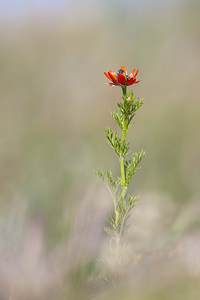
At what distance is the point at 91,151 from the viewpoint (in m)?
2.35

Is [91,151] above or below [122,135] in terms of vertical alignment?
above

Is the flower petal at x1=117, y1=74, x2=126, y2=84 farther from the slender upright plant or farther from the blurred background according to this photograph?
the blurred background

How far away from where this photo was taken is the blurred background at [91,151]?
1.14 meters

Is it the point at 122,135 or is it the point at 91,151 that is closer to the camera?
the point at 122,135

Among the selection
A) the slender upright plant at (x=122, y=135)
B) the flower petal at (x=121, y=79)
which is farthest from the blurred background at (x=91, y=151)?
the flower petal at (x=121, y=79)

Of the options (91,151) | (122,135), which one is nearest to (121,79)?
(122,135)

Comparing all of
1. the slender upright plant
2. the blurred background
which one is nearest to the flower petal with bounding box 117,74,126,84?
the slender upright plant

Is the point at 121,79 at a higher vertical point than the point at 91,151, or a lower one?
lower

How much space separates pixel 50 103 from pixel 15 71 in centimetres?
69

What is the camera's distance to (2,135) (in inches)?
105

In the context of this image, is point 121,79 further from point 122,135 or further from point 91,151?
point 91,151

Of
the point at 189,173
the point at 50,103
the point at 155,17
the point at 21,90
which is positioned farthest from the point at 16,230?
the point at 155,17

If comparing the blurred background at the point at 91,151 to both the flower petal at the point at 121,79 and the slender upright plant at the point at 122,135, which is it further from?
the flower petal at the point at 121,79

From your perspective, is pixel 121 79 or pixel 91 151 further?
pixel 91 151
